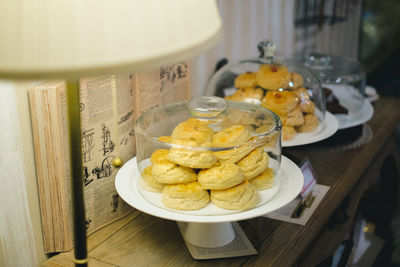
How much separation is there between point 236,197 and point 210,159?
80mm

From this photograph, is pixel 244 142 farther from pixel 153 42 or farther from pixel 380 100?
pixel 380 100

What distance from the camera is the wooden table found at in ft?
2.93

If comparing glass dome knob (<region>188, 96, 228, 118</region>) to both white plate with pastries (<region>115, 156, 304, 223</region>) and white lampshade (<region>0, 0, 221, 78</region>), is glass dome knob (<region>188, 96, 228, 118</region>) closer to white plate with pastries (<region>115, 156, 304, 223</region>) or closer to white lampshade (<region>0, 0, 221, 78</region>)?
white plate with pastries (<region>115, 156, 304, 223</region>)

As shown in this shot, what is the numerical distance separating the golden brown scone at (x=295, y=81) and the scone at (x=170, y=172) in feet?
1.76

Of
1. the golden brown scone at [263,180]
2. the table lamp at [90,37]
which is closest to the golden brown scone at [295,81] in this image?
the golden brown scone at [263,180]

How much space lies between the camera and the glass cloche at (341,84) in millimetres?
1487

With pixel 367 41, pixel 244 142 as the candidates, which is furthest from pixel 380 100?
pixel 367 41

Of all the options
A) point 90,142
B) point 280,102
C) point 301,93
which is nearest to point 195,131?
point 90,142

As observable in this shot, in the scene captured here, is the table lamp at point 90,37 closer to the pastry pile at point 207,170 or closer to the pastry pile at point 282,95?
the pastry pile at point 207,170

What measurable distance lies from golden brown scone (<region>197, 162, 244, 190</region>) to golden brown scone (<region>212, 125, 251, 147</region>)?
5cm

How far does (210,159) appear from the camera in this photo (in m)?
0.81

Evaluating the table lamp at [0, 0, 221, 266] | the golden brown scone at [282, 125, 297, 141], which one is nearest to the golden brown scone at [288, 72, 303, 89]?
the golden brown scone at [282, 125, 297, 141]

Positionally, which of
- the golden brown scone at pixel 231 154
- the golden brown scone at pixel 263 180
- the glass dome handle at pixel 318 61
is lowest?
the golden brown scone at pixel 263 180

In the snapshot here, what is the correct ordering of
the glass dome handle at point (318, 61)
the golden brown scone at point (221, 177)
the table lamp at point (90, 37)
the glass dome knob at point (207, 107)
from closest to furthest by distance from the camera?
the table lamp at point (90, 37) → the golden brown scone at point (221, 177) → the glass dome knob at point (207, 107) → the glass dome handle at point (318, 61)
